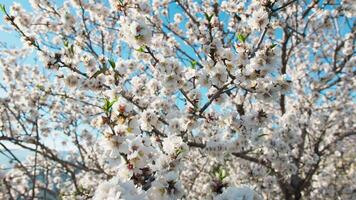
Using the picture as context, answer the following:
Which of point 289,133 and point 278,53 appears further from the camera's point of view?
point 289,133

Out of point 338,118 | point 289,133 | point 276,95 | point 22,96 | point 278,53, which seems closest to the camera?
point 278,53

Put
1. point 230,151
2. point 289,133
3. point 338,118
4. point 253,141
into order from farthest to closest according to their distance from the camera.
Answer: point 338,118 < point 289,133 < point 253,141 < point 230,151

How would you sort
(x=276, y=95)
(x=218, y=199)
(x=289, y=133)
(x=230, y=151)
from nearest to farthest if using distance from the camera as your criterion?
(x=218, y=199) < (x=276, y=95) < (x=230, y=151) < (x=289, y=133)

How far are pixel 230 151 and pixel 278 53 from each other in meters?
1.80

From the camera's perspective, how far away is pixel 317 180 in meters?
11.2

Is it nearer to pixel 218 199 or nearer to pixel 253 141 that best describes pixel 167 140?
pixel 218 199

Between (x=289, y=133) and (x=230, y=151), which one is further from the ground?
(x=289, y=133)

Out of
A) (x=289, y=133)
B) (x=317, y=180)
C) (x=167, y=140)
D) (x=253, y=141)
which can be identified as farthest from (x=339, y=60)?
(x=167, y=140)

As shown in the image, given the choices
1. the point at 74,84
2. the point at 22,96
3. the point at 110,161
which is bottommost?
the point at 110,161

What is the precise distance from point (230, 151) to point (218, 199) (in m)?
2.91

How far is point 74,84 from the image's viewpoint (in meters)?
5.23

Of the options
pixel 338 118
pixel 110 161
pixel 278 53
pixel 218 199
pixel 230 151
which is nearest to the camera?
pixel 218 199

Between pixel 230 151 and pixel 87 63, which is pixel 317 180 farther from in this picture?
pixel 87 63

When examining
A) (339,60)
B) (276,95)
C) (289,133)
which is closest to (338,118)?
(339,60)
